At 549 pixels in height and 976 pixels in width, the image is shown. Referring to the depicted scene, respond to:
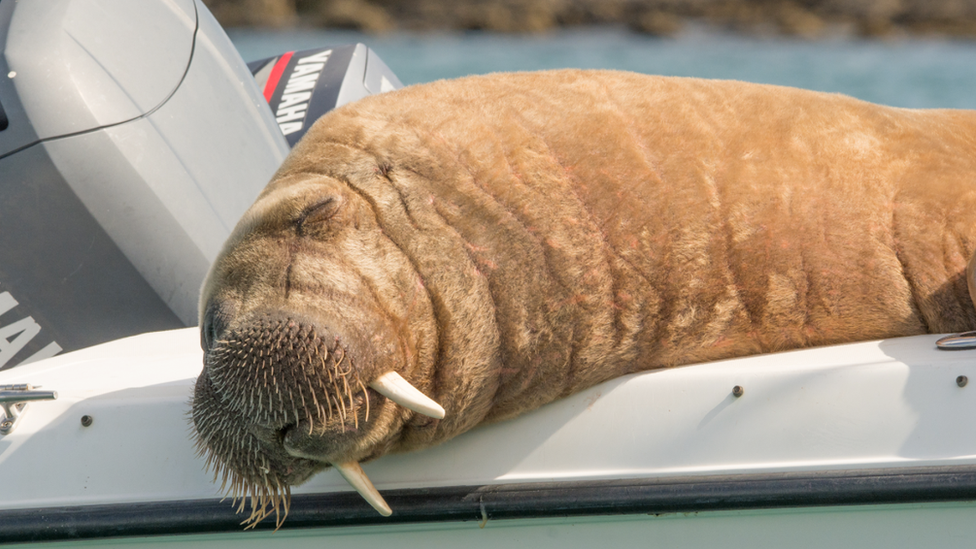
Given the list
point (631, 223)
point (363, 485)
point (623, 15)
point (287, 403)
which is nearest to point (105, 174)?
point (287, 403)

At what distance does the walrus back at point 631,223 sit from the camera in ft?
5.53

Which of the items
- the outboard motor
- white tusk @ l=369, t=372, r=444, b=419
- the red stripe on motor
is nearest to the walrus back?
white tusk @ l=369, t=372, r=444, b=419

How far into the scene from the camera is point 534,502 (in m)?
1.71

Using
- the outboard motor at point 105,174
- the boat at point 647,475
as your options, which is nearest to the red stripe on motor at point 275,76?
the outboard motor at point 105,174

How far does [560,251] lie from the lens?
1.71 m

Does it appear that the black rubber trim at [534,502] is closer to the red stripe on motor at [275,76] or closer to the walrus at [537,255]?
the walrus at [537,255]

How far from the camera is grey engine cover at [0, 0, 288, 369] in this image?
2340 mm

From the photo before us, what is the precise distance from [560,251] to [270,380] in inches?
24.3

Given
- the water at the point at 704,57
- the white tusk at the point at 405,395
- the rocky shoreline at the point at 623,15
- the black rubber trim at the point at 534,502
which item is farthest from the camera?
the rocky shoreline at the point at 623,15

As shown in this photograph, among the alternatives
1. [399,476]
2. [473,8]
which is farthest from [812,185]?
[473,8]

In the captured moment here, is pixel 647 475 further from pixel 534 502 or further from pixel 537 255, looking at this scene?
pixel 537 255

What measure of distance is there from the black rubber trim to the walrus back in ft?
0.58

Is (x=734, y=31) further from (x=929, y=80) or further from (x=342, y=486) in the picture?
(x=342, y=486)

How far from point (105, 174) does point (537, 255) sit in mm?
1422
